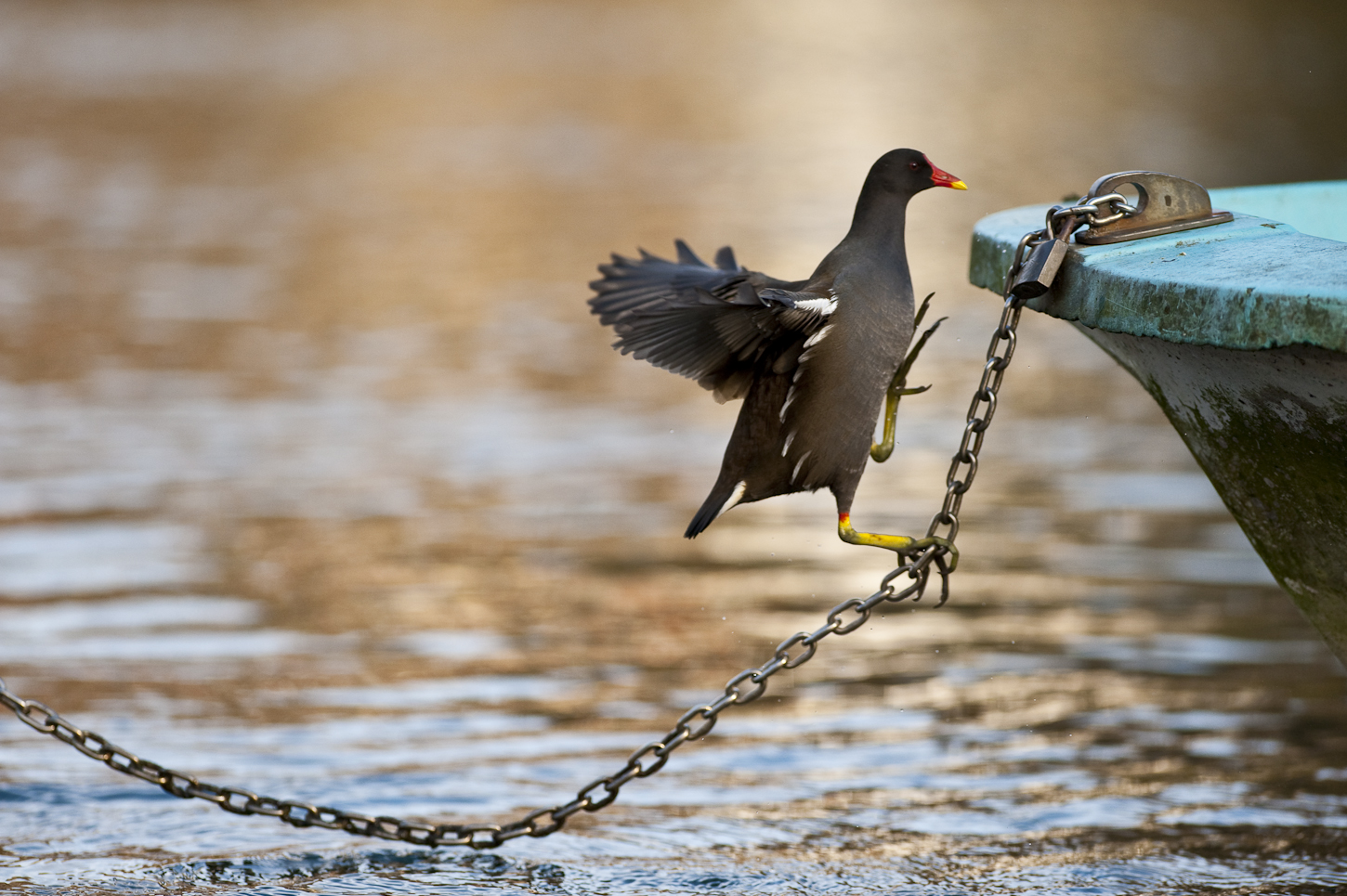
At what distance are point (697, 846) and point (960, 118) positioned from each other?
17.9 metres

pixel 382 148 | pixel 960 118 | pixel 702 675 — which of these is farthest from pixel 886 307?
pixel 960 118

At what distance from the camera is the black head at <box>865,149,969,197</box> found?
11.1 ft

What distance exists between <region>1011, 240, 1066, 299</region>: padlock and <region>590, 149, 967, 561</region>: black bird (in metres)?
0.21

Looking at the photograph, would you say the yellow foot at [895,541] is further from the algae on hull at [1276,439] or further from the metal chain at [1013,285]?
the algae on hull at [1276,439]

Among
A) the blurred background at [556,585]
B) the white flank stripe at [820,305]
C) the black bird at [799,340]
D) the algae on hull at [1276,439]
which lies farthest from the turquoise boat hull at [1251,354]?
the blurred background at [556,585]

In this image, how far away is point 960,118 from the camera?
21.2 metres

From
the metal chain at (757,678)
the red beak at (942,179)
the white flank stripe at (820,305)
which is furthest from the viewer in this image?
the red beak at (942,179)

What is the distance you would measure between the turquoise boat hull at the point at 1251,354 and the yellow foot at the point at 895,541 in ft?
1.67

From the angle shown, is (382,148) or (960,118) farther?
(960,118)

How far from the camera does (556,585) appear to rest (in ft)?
21.5

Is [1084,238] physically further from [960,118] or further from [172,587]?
[960,118]

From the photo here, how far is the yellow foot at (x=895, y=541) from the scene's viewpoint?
3.48 m

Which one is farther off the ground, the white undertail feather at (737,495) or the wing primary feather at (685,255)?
the wing primary feather at (685,255)

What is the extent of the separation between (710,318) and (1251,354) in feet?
3.24
